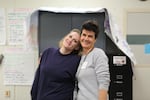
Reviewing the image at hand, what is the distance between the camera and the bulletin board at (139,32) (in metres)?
3.58

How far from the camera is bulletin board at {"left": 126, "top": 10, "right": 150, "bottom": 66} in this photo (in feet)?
11.7

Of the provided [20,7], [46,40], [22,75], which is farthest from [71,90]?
[20,7]

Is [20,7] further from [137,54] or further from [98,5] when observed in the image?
[137,54]

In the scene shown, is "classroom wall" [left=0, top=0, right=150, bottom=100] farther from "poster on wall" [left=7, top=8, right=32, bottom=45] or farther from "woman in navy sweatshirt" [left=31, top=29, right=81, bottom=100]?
"woman in navy sweatshirt" [left=31, top=29, right=81, bottom=100]

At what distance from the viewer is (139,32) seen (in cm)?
359

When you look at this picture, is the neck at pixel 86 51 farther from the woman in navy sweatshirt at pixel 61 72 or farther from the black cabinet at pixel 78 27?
the black cabinet at pixel 78 27

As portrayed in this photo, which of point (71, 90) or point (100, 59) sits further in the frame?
point (71, 90)

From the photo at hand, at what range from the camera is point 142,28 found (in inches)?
141

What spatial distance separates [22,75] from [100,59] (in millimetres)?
2033

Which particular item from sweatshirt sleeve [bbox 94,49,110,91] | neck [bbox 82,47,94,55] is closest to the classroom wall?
neck [bbox 82,47,94,55]

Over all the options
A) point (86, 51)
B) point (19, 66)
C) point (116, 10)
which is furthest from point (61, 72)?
point (116, 10)

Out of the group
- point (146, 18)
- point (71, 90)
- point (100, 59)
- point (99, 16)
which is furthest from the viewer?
point (146, 18)

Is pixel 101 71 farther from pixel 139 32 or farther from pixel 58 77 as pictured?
pixel 139 32

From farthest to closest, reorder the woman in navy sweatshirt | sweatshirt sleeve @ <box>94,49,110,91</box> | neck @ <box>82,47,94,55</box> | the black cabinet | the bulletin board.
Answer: the bulletin board → the black cabinet → the woman in navy sweatshirt → neck @ <box>82,47,94,55</box> → sweatshirt sleeve @ <box>94,49,110,91</box>
